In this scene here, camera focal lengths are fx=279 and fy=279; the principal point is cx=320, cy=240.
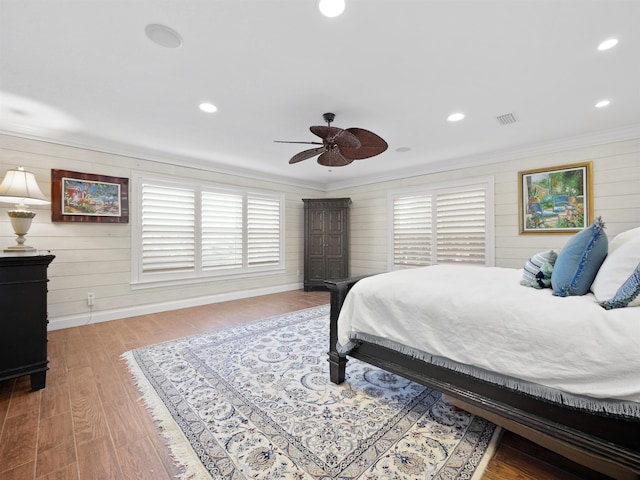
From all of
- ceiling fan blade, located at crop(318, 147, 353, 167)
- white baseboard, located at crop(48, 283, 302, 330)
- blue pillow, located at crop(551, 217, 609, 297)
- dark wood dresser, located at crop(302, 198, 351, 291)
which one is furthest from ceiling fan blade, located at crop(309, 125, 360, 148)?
white baseboard, located at crop(48, 283, 302, 330)

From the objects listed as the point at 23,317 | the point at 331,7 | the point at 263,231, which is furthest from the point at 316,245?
the point at 331,7

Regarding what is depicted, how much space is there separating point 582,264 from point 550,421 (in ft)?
2.59

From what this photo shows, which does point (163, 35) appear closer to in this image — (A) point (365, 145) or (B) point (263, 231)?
(A) point (365, 145)

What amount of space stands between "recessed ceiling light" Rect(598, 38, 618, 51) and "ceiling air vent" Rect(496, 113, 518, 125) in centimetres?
106

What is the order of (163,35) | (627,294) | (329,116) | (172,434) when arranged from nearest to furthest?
1. (627,294)
2. (172,434)
3. (163,35)
4. (329,116)

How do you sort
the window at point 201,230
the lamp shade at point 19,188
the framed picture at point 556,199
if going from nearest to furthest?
the lamp shade at point 19,188 < the framed picture at point 556,199 < the window at point 201,230

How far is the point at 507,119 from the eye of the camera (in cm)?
317

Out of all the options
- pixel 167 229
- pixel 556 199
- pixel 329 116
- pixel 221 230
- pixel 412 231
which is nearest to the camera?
pixel 329 116

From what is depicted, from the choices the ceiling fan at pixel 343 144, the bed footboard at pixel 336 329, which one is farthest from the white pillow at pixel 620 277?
the ceiling fan at pixel 343 144

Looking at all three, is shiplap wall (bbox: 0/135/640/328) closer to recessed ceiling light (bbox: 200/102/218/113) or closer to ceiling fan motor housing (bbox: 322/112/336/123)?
recessed ceiling light (bbox: 200/102/218/113)

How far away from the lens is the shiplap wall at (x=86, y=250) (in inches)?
133

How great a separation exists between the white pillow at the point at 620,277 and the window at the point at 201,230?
482 cm

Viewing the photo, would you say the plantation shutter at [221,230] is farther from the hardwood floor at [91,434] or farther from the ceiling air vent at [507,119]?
the ceiling air vent at [507,119]

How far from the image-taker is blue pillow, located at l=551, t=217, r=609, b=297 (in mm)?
1447
